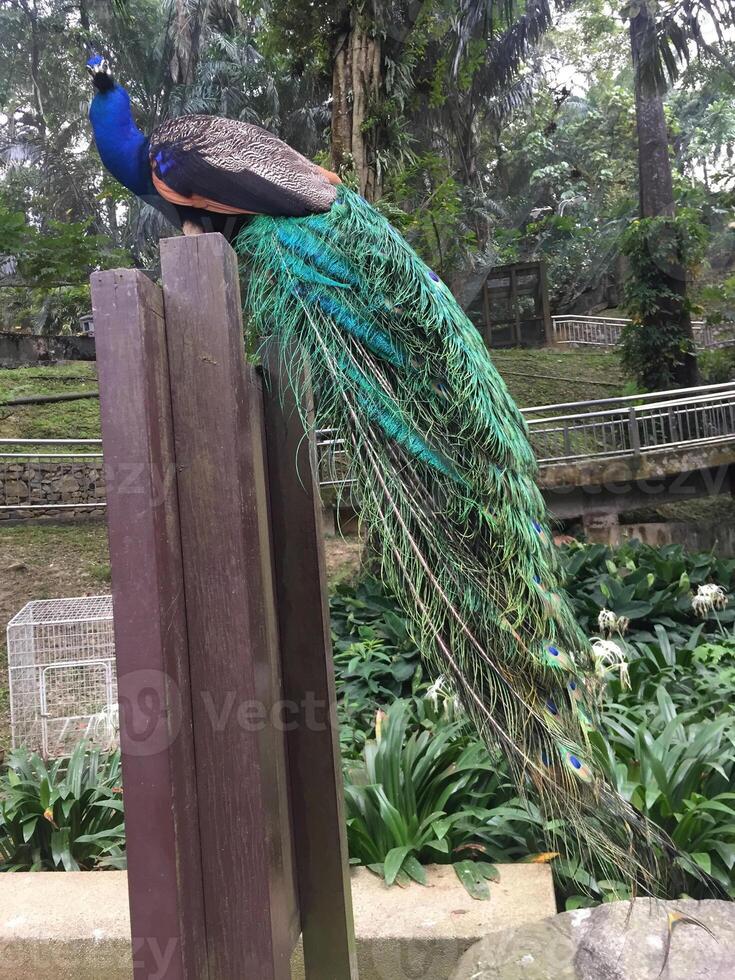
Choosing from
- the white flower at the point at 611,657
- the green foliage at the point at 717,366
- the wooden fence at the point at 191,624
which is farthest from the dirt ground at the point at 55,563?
the green foliage at the point at 717,366

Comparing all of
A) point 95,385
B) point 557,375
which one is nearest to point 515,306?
point 557,375

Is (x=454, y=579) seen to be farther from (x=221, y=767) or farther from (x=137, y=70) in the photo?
(x=137, y=70)

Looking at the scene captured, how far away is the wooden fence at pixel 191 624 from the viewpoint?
1.15 meters

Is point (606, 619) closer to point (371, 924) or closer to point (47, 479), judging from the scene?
point (371, 924)

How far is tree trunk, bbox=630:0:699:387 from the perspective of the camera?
9789mm

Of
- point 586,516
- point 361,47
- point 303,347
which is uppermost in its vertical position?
point 361,47

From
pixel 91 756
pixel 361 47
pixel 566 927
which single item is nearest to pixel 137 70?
pixel 361 47

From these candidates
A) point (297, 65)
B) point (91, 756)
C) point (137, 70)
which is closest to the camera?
point (91, 756)

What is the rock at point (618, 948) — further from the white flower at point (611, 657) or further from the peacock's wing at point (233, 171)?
the peacock's wing at point (233, 171)

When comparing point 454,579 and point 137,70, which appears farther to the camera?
point 137,70

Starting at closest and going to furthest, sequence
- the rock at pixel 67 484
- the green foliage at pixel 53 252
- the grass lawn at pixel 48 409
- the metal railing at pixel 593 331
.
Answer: the green foliage at pixel 53 252 → the rock at pixel 67 484 → the grass lawn at pixel 48 409 → the metal railing at pixel 593 331

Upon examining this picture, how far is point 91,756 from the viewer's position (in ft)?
10.8

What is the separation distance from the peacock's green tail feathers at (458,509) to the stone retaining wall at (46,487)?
21.5ft

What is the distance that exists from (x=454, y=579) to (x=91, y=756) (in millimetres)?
2230
